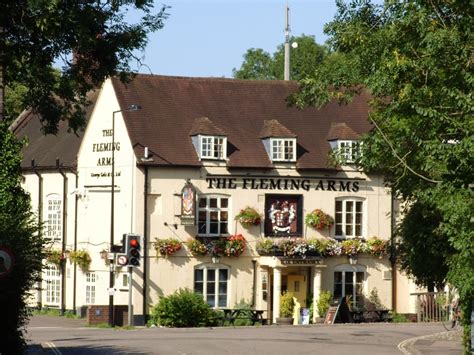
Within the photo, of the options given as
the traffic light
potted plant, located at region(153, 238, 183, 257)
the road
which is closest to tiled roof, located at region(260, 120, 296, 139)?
potted plant, located at region(153, 238, 183, 257)

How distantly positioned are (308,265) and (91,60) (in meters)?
30.2

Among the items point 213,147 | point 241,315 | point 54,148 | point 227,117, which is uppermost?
point 227,117

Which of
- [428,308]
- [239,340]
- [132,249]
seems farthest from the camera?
[428,308]

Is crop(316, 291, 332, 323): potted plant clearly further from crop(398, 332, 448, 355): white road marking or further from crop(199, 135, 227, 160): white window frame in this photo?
crop(398, 332, 448, 355): white road marking

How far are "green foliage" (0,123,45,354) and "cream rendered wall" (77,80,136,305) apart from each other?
81.2ft

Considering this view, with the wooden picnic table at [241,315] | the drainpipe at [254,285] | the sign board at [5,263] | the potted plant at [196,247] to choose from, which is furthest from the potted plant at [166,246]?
the sign board at [5,263]

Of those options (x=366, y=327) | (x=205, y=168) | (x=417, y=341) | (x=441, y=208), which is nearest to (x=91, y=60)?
(x=441, y=208)

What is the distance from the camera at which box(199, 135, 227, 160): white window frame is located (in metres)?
51.0

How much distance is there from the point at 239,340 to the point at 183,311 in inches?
464

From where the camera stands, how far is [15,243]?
78.4 feet

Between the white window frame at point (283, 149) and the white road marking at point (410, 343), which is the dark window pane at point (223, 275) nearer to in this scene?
the white window frame at point (283, 149)

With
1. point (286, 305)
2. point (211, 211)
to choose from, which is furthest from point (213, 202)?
point (286, 305)

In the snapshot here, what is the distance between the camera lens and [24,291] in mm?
24734

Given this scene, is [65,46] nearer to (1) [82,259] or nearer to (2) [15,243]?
(2) [15,243]
